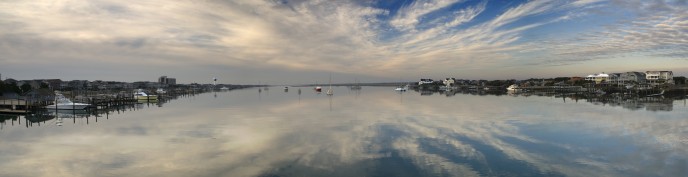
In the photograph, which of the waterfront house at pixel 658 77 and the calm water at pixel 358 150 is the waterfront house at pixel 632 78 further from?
the calm water at pixel 358 150

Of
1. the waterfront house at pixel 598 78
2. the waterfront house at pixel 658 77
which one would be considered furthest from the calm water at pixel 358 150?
the waterfront house at pixel 598 78

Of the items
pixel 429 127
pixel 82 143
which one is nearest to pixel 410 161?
pixel 429 127

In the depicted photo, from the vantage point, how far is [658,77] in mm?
115438

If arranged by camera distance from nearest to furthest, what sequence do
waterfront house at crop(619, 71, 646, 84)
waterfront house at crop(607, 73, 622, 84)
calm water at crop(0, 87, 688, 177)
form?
calm water at crop(0, 87, 688, 177), waterfront house at crop(619, 71, 646, 84), waterfront house at crop(607, 73, 622, 84)

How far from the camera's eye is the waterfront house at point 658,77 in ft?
359

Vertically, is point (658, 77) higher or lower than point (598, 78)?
lower

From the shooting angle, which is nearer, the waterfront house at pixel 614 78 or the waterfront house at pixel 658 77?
the waterfront house at pixel 658 77

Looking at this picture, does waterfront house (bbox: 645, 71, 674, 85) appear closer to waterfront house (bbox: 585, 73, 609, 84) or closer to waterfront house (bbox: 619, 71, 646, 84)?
waterfront house (bbox: 619, 71, 646, 84)

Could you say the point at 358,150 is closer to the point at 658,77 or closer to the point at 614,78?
the point at 614,78

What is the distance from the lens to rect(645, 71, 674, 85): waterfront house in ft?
359

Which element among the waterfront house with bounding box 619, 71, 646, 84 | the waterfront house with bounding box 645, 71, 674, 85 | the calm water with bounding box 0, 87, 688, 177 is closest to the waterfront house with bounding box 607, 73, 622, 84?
the waterfront house with bounding box 619, 71, 646, 84

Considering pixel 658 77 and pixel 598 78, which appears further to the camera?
pixel 598 78

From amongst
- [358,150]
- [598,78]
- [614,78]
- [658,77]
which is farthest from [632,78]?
[358,150]

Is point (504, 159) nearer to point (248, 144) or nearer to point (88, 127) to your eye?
point (248, 144)
